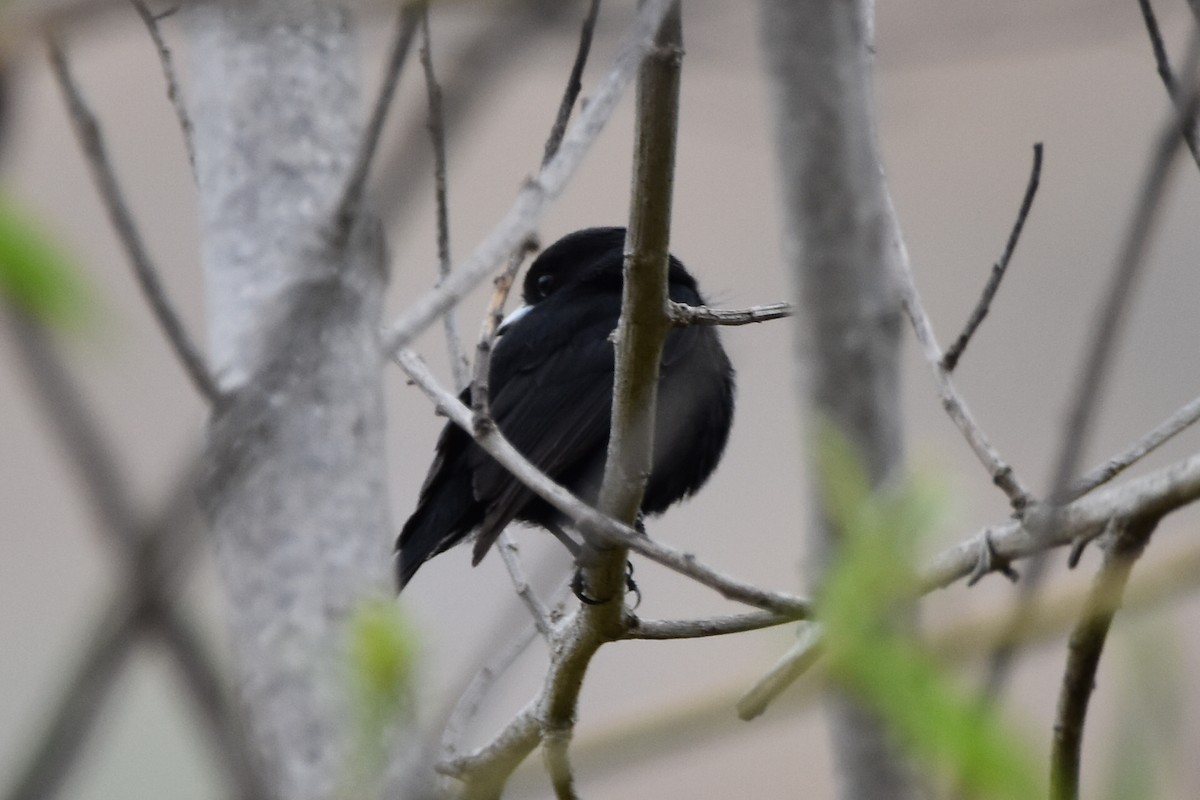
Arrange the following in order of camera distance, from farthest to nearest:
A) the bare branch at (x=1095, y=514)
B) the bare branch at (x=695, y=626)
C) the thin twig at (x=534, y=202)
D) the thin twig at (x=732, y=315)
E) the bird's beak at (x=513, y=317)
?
the bird's beak at (x=513, y=317) < the bare branch at (x=695, y=626) < the thin twig at (x=732, y=315) < the bare branch at (x=1095, y=514) < the thin twig at (x=534, y=202)

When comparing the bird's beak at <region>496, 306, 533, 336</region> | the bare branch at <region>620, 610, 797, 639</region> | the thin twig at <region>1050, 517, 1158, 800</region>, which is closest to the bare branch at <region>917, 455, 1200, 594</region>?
the thin twig at <region>1050, 517, 1158, 800</region>

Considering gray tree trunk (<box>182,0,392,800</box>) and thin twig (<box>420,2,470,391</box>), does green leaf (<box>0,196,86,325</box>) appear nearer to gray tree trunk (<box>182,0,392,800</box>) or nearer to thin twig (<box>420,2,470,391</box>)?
gray tree trunk (<box>182,0,392,800</box>)

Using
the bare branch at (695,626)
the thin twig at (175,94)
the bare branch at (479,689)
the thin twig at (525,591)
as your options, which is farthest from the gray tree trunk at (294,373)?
the bare branch at (479,689)

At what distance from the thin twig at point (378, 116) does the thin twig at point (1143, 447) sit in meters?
1.24

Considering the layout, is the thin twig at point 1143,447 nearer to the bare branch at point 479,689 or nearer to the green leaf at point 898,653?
the bare branch at point 479,689

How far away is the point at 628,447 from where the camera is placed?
7.16ft

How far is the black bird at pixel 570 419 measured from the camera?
3953 mm

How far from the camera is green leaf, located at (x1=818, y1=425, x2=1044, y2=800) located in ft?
2.62

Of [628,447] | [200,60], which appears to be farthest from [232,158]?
[628,447]

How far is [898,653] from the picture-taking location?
2.85ft

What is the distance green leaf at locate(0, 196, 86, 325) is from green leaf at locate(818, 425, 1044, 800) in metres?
0.48

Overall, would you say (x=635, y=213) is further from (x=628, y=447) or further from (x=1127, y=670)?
(x=1127, y=670)

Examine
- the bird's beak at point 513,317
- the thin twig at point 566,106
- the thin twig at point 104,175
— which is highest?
the bird's beak at point 513,317

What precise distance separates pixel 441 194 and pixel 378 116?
1.43m
